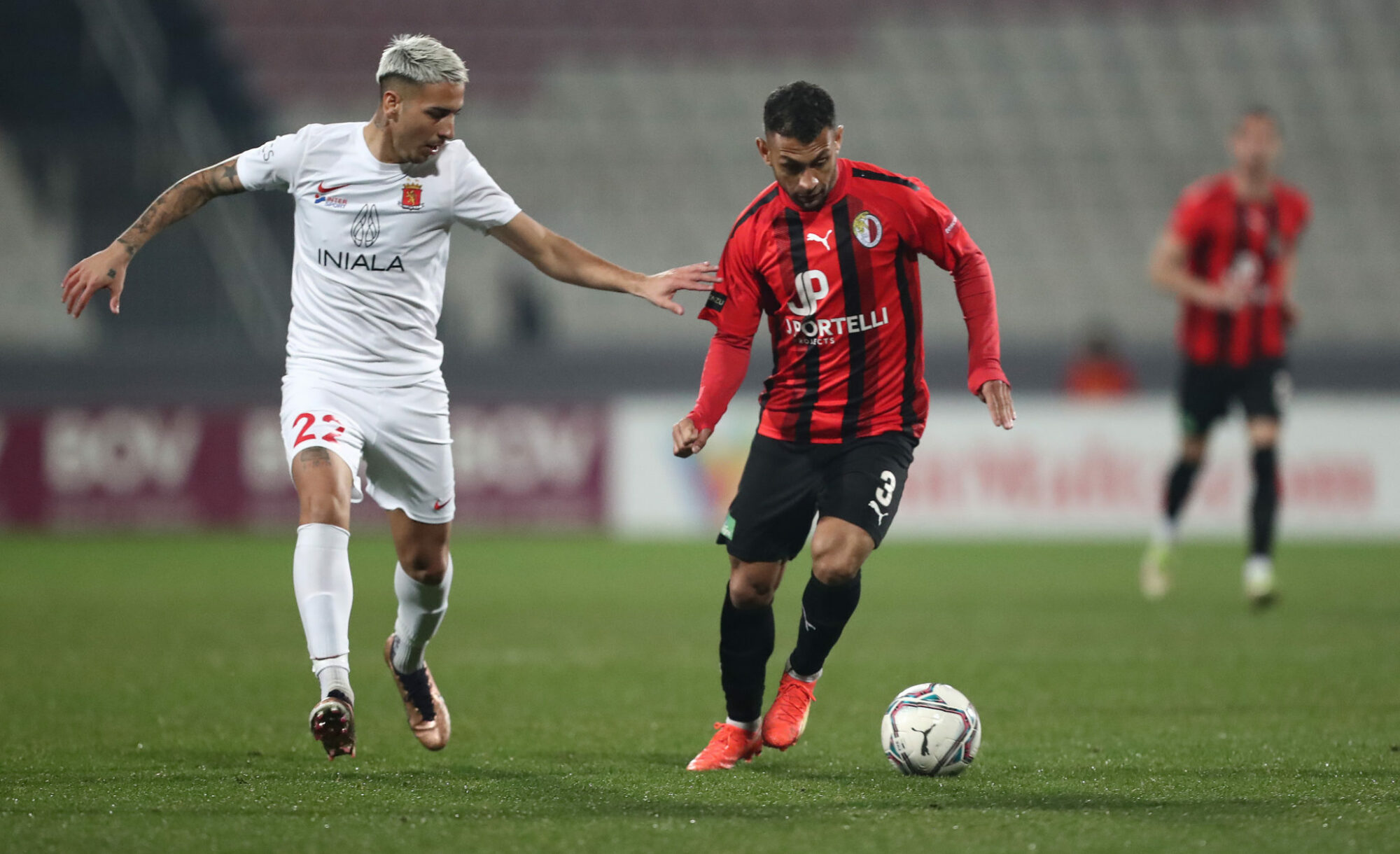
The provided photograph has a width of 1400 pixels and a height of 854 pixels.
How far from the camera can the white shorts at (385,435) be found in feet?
15.8

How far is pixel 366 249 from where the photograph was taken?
4.95 m

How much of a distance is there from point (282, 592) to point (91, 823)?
667cm

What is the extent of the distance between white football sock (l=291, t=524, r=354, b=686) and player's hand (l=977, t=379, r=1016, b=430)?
1.87 metres

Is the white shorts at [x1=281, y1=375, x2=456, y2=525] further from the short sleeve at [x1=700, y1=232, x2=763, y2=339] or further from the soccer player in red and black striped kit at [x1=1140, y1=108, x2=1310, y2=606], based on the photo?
the soccer player in red and black striped kit at [x1=1140, y1=108, x2=1310, y2=606]

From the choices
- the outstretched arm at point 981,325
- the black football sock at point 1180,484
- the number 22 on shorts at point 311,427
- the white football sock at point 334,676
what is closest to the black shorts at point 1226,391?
the black football sock at point 1180,484

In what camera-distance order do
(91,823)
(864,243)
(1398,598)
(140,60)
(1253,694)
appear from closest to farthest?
(91,823) → (864,243) → (1253,694) → (1398,598) → (140,60)

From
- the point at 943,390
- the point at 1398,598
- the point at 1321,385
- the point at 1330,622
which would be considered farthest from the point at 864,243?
the point at 1321,385

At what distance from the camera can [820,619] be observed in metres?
4.96

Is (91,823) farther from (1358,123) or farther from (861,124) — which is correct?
(1358,123)

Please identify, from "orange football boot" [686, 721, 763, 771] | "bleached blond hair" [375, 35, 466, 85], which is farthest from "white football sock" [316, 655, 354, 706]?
"bleached blond hair" [375, 35, 466, 85]

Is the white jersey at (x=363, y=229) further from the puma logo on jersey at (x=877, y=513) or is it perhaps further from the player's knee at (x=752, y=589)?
the puma logo on jersey at (x=877, y=513)

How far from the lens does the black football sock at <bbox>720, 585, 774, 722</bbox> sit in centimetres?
499

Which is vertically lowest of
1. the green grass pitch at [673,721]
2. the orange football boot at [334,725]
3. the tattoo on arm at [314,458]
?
the green grass pitch at [673,721]

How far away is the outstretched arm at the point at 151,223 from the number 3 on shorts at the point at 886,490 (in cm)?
210
